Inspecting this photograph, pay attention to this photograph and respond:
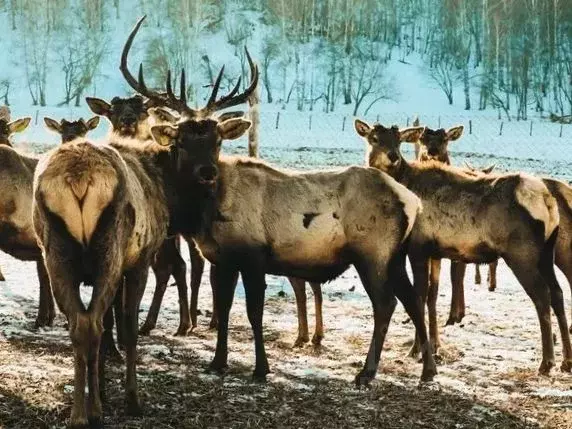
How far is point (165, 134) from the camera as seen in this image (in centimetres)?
Result: 704

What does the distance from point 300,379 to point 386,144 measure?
3256 millimetres

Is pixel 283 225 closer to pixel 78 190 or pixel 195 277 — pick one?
pixel 195 277

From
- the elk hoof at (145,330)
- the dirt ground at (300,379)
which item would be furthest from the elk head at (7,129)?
the elk hoof at (145,330)

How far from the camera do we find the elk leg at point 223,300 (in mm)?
7031

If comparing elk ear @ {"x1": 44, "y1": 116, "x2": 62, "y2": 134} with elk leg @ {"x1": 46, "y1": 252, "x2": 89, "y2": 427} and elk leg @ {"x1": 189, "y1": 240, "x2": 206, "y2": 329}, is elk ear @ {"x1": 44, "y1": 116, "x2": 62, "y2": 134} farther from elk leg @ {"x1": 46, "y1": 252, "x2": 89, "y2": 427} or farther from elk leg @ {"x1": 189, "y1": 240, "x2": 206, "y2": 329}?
elk leg @ {"x1": 46, "y1": 252, "x2": 89, "y2": 427}

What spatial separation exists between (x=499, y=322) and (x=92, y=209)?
6.19m

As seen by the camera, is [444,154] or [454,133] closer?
[444,154]

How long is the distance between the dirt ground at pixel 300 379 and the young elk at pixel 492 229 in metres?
0.65

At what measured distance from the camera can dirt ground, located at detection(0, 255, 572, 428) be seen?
5.67 m

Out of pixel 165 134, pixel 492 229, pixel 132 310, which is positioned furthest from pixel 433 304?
pixel 132 310

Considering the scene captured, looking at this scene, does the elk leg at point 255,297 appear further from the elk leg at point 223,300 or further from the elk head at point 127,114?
the elk head at point 127,114

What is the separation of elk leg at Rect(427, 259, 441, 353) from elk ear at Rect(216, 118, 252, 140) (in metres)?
2.64

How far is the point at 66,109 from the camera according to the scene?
52.9 metres

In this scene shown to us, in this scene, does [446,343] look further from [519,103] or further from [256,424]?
[519,103]
